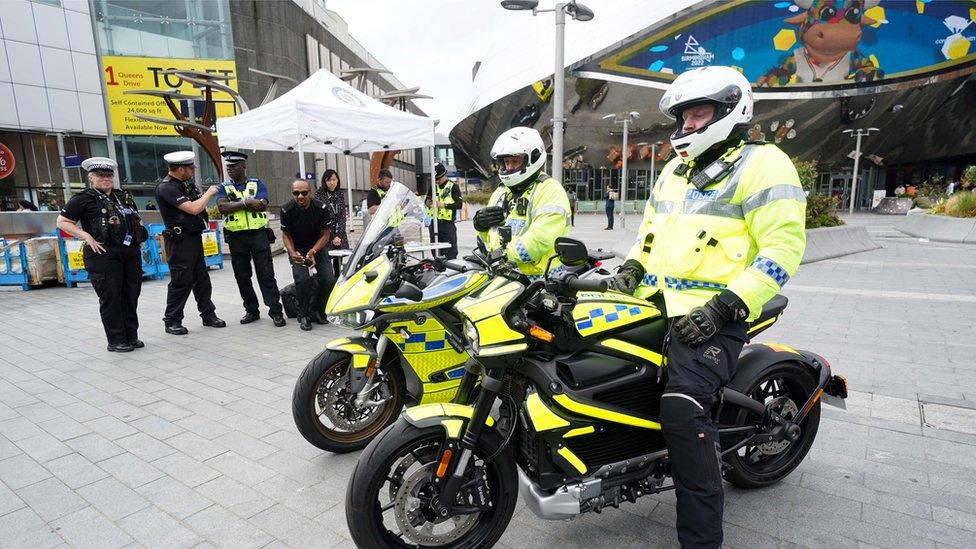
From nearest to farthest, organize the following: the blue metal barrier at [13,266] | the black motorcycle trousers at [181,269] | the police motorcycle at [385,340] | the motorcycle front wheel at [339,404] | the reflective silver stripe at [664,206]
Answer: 1. the reflective silver stripe at [664,206]
2. the police motorcycle at [385,340]
3. the motorcycle front wheel at [339,404]
4. the black motorcycle trousers at [181,269]
5. the blue metal barrier at [13,266]

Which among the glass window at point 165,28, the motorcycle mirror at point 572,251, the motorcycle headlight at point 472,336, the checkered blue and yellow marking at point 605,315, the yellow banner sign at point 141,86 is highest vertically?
the glass window at point 165,28

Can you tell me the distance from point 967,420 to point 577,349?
11.3 ft

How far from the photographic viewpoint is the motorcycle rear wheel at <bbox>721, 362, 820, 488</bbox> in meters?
2.75

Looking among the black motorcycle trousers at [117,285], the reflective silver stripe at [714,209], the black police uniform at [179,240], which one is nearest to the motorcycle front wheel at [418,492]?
the reflective silver stripe at [714,209]

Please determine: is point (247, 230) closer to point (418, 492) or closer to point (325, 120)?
point (325, 120)

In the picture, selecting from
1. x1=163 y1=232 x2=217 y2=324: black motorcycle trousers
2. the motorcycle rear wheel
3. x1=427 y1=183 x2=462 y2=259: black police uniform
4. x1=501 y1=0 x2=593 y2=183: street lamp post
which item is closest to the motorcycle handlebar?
the motorcycle rear wheel

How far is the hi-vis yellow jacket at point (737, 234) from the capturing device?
2.10 m

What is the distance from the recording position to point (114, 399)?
4.36 meters

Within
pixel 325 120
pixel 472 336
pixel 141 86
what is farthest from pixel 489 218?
pixel 141 86

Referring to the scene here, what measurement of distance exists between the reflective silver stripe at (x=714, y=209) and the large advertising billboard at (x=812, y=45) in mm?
39124

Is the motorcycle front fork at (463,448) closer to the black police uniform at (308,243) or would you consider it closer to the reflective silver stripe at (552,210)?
the reflective silver stripe at (552,210)

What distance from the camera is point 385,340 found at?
3229 millimetres

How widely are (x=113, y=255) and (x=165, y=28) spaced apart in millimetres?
26228

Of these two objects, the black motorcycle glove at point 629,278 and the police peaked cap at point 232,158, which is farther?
the police peaked cap at point 232,158
